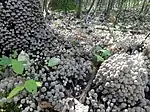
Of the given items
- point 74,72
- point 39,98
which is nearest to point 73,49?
point 74,72

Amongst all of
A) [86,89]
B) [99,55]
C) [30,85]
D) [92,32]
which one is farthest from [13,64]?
[92,32]

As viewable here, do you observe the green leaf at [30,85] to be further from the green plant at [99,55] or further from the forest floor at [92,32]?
the forest floor at [92,32]

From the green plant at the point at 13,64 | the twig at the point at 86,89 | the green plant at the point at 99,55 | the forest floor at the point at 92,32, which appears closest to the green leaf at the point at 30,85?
the green plant at the point at 13,64

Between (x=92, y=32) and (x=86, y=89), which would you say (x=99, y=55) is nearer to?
(x=86, y=89)

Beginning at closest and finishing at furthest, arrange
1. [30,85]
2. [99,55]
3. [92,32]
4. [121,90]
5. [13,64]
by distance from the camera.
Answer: [30,85] → [13,64] → [121,90] → [99,55] → [92,32]

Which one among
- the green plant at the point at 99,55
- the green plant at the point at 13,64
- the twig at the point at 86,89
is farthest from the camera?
the green plant at the point at 99,55

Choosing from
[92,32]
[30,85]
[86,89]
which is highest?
[30,85]

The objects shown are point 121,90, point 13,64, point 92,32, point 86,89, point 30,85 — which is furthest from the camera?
point 92,32

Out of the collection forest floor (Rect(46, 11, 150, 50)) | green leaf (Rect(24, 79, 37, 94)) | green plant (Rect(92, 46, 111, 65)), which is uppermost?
green leaf (Rect(24, 79, 37, 94))

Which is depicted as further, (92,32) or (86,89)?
(92,32)

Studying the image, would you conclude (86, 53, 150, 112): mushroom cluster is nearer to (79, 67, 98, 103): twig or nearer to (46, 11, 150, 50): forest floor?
(79, 67, 98, 103): twig

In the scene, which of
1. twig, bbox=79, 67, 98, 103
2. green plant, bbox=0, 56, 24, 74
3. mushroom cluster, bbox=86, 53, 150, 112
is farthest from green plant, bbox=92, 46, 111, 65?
green plant, bbox=0, 56, 24, 74

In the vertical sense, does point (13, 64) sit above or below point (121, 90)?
above

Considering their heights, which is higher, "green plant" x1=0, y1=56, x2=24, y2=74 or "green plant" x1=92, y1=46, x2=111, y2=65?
"green plant" x1=0, y1=56, x2=24, y2=74
